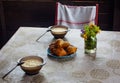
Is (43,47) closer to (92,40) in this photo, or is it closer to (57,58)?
(57,58)

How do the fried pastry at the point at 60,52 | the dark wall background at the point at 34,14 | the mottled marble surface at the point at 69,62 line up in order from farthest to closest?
the dark wall background at the point at 34,14 → the fried pastry at the point at 60,52 → the mottled marble surface at the point at 69,62

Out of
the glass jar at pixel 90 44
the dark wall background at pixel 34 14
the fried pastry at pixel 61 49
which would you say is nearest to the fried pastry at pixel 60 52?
the fried pastry at pixel 61 49

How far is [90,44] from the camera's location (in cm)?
166

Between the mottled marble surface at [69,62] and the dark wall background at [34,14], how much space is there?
104 centimetres

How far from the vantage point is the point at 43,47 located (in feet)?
5.87

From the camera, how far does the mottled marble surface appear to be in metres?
1.41

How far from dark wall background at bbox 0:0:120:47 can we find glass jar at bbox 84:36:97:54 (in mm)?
1366

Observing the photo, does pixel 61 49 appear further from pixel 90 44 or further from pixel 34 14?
pixel 34 14

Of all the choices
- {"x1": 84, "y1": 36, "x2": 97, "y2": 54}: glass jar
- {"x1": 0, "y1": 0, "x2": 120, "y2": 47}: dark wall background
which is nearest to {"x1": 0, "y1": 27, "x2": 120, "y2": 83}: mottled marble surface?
{"x1": 84, "y1": 36, "x2": 97, "y2": 54}: glass jar

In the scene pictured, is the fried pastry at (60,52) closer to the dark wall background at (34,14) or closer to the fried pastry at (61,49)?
the fried pastry at (61,49)

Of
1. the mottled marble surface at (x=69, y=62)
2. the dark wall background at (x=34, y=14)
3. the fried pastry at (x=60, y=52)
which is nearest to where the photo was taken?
the mottled marble surface at (x=69, y=62)

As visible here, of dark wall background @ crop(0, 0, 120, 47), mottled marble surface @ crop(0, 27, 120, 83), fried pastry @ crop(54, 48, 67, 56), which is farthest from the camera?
dark wall background @ crop(0, 0, 120, 47)

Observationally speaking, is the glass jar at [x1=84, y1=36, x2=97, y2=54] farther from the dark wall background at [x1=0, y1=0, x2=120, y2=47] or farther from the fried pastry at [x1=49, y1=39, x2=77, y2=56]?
the dark wall background at [x1=0, y1=0, x2=120, y2=47]

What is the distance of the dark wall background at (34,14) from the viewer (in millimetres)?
3002
